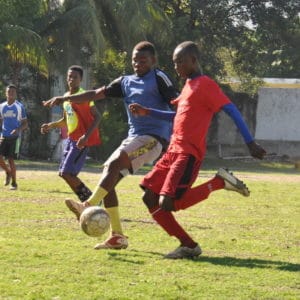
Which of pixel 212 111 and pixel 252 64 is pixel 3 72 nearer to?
pixel 252 64

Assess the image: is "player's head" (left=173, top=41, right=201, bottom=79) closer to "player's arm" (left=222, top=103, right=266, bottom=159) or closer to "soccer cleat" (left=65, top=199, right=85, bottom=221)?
"player's arm" (left=222, top=103, right=266, bottom=159)

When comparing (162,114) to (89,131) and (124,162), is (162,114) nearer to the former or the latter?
(124,162)

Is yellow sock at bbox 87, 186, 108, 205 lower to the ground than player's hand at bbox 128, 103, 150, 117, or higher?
lower

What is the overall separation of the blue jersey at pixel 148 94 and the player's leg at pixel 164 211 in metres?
0.54

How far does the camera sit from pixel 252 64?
128 feet

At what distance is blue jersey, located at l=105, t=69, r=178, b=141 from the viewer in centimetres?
786

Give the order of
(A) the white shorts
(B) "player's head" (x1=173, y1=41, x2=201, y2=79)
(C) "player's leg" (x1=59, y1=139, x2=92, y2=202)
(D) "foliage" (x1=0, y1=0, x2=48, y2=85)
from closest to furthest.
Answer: (B) "player's head" (x1=173, y1=41, x2=201, y2=79) < (A) the white shorts < (C) "player's leg" (x1=59, y1=139, x2=92, y2=202) < (D) "foliage" (x1=0, y1=0, x2=48, y2=85)

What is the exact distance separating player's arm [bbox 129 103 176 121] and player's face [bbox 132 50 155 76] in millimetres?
479

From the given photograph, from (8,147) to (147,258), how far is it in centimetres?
832

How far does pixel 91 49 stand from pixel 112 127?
2.78m

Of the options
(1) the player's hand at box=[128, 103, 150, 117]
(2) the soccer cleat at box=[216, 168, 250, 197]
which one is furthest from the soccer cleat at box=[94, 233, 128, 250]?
(1) the player's hand at box=[128, 103, 150, 117]

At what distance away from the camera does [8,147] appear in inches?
598

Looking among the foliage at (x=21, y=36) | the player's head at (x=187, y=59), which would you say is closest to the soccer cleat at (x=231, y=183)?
the player's head at (x=187, y=59)

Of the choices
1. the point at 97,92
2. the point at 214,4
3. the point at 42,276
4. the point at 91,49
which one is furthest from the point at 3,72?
the point at 42,276
